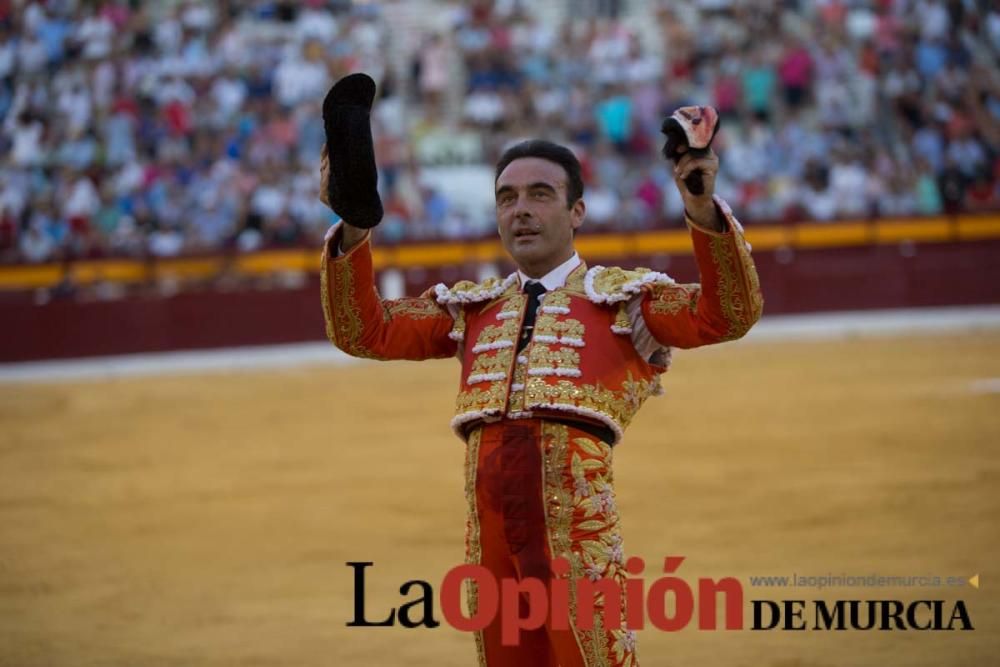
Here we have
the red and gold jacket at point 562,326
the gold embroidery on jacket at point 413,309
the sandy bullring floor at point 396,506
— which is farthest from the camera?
the sandy bullring floor at point 396,506

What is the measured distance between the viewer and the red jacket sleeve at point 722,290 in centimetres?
248

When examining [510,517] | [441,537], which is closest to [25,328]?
[441,537]

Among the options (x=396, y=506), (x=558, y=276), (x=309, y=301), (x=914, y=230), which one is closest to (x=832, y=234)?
(x=914, y=230)

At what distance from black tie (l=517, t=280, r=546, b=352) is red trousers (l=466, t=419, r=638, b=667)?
160 mm

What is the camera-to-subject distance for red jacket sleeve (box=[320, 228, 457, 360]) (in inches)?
106

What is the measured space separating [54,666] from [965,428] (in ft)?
17.2

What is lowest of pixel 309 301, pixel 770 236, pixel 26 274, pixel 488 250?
pixel 309 301

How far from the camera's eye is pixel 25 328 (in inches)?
500

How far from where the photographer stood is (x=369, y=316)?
2736 millimetres

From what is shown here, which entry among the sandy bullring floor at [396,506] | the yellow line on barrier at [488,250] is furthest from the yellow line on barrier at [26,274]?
the sandy bullring floor at [396,506]

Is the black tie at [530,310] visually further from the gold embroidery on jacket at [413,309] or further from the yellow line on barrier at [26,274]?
the yellow line on barrier at [26,274]

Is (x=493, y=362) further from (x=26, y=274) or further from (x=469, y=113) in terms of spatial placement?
(x=469, y=113)

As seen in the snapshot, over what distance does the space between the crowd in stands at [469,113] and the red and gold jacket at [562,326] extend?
34.1 feet

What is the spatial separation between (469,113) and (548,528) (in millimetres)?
11789
